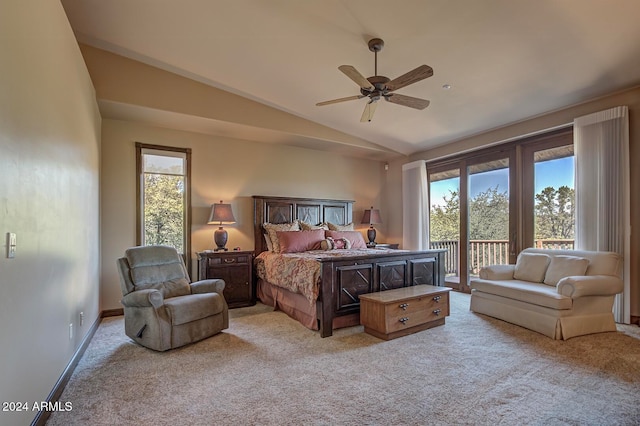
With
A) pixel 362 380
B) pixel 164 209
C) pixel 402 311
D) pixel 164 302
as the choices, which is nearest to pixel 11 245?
pixel 164 302

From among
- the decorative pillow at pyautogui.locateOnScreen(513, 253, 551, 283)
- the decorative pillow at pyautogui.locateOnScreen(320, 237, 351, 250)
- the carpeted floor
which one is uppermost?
the decorative pillow at pyautogui.locateOnScreen(320, 237, 351, 250)

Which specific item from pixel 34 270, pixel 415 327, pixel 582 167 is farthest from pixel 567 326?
pixel 34 270

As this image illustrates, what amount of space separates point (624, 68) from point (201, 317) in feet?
17.6

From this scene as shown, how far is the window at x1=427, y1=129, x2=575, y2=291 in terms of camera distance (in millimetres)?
4602

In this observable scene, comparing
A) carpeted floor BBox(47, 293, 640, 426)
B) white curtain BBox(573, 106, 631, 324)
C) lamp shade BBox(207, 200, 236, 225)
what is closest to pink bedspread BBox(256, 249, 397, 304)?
carpeted floor BBox(47, 293, 640, 426)

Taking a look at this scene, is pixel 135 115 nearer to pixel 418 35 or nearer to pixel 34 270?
pixel 34 270

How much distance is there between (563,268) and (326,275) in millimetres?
2930

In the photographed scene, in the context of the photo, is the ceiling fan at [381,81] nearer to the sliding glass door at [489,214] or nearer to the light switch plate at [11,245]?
the light switch plate at [11,245]

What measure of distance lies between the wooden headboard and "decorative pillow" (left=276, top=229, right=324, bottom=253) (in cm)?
62

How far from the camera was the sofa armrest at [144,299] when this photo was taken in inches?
120

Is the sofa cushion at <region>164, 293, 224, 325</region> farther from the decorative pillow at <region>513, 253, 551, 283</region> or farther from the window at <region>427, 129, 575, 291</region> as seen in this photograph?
the window at <region>427, 129, 575, 291</region>

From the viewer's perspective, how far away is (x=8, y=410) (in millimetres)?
1491

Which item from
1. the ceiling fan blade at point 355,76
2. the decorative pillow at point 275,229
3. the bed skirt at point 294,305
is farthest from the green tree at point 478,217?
the ceiling fan blade at point 355,76

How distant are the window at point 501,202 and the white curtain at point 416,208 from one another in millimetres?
275
